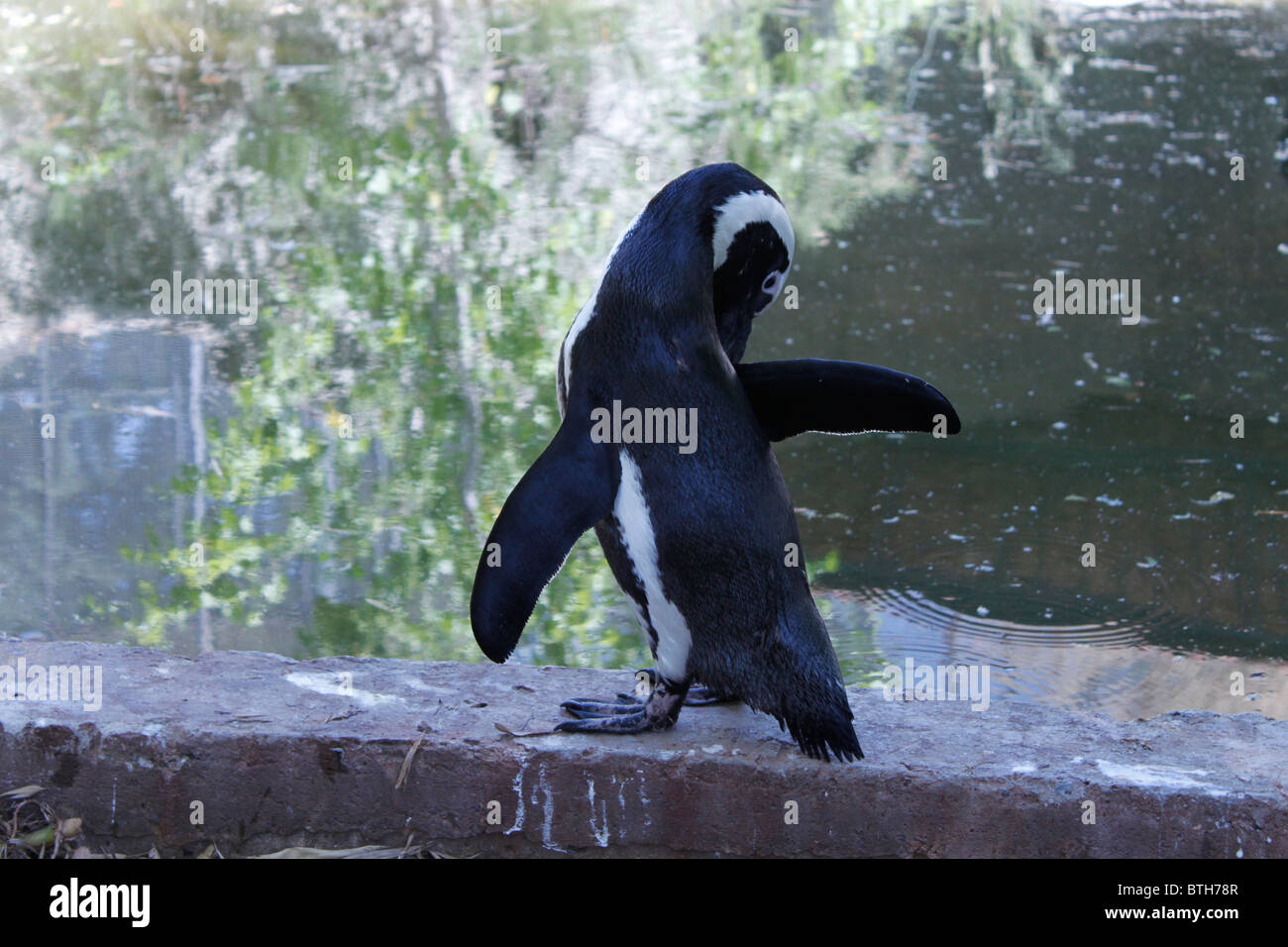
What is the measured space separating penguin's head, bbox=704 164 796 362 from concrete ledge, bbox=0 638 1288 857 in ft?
2.40

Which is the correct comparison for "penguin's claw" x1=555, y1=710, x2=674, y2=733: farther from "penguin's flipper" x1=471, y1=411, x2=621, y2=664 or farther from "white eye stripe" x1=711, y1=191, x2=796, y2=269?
"white eye stripe" x1=711, y1=191, x2=796, y2=269

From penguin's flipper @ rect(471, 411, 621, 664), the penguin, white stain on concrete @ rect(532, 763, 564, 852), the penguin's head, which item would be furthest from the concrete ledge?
the penguin's head

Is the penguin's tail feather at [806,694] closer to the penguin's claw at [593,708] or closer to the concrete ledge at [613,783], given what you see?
the concrete ledge at [613,783]

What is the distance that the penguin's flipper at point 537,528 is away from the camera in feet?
7.01

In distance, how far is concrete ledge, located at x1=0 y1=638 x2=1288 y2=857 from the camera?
2314 mm

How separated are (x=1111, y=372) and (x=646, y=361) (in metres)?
3.56

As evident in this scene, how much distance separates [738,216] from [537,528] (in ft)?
1.96

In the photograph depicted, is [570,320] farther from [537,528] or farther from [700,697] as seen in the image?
[537,528]

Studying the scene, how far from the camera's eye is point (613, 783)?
7.95 ft

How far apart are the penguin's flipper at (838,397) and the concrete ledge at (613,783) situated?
0.56m

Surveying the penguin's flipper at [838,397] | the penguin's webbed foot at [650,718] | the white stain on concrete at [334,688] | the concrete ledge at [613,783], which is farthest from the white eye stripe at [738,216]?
the white stain on concrete at [334,688]

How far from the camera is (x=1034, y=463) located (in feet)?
15.0

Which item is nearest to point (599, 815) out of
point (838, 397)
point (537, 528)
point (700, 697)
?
point (700, 697)

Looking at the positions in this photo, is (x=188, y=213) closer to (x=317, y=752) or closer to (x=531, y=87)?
(x=531, y=87)
